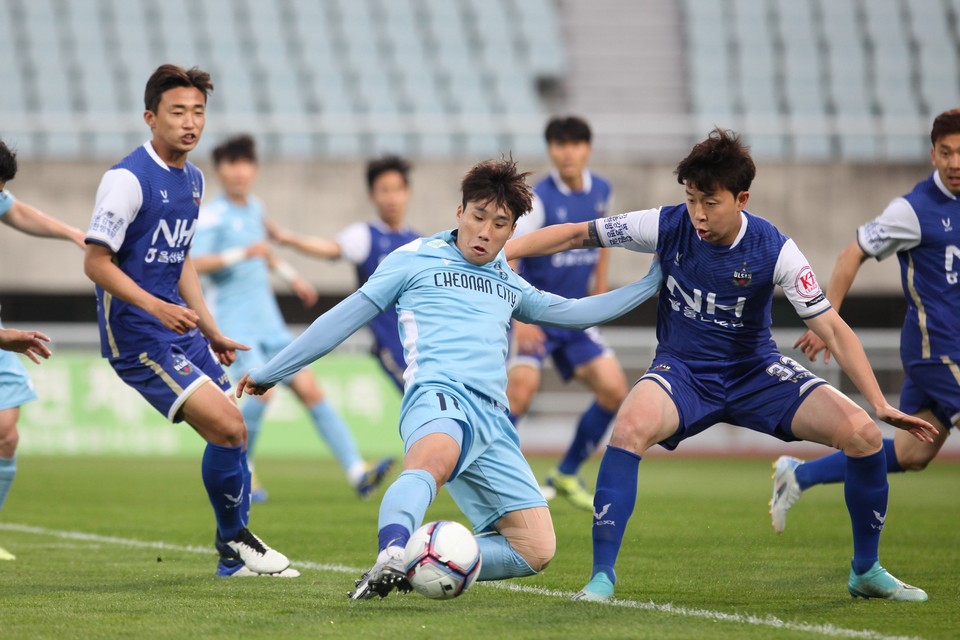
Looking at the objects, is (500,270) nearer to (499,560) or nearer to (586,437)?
(499,560)

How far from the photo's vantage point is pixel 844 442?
18.1 feet

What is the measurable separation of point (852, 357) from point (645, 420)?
2.96 ft

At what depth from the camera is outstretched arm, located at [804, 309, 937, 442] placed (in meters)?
5.30

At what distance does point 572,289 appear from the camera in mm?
9844

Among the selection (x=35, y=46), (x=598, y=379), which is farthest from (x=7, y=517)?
(x=35, y=46)

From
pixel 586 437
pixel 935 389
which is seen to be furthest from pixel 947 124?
pixel 586 437

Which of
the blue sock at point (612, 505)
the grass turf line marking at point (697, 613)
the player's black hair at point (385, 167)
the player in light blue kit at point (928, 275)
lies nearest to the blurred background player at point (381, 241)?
the player's black hair at point (385, 167)

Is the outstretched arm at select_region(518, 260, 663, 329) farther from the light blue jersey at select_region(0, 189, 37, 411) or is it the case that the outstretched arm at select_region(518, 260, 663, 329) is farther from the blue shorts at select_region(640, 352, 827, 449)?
the light blue jersey at select_region(0, 189, 37, 411)

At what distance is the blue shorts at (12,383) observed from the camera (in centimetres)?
689

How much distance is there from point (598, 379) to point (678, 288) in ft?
13.0

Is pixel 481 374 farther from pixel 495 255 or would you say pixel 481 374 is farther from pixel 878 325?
pixel 878 325

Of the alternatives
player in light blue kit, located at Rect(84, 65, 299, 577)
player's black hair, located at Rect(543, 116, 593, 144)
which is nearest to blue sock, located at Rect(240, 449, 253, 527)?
player in light blue kit, located at Rect(84, 65, 299, 577)

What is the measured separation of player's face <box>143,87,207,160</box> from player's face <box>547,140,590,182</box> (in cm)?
385

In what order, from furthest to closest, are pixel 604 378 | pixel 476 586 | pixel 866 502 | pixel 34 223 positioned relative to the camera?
pixel 604 378
pixel 34 223
pixel 476 586
pixel 866 502
